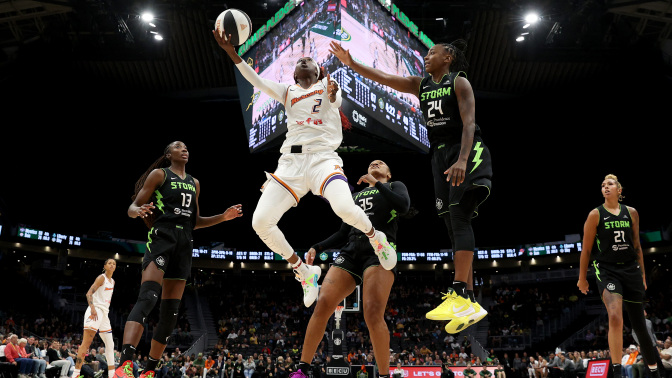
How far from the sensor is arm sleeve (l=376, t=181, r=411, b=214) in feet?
19.2

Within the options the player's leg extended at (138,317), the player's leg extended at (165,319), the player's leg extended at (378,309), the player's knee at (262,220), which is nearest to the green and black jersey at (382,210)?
the player's leg extended at (378,309)

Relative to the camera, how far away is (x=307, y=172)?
5383mm

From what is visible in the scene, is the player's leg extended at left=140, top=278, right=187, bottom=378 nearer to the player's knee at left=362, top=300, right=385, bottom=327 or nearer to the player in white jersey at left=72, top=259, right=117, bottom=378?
the player's knee at left=362, top=300, right=385, bottom=327

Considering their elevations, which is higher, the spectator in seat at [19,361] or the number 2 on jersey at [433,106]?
the number 2 on jersey at [433,106]

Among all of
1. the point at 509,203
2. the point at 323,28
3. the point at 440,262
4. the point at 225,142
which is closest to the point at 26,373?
the point at 323,28

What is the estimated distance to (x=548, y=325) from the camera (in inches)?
1144

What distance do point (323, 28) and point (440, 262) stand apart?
73.1 ft

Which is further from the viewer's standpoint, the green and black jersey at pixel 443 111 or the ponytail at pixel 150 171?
the ponytail at pixel 150 171

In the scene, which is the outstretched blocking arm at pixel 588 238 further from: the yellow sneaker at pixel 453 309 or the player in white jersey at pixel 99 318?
the player in white jersey at pixel 99 318

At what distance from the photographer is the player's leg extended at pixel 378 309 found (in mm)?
5660

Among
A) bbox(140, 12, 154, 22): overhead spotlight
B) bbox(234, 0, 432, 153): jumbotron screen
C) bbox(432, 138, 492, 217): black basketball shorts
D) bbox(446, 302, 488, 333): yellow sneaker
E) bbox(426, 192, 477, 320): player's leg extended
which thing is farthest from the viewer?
bbox(140, 12, 154, 22): overhead spotlight

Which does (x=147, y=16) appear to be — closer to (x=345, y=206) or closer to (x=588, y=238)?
(x=345, y=206)

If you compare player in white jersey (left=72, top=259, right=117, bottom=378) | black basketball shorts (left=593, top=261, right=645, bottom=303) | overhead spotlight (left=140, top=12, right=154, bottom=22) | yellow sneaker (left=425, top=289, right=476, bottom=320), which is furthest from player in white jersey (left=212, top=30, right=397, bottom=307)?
overhead spotlight (left=140, top=12, right=154, bottom=22)

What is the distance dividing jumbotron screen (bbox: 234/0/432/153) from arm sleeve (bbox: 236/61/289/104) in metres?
8.14
